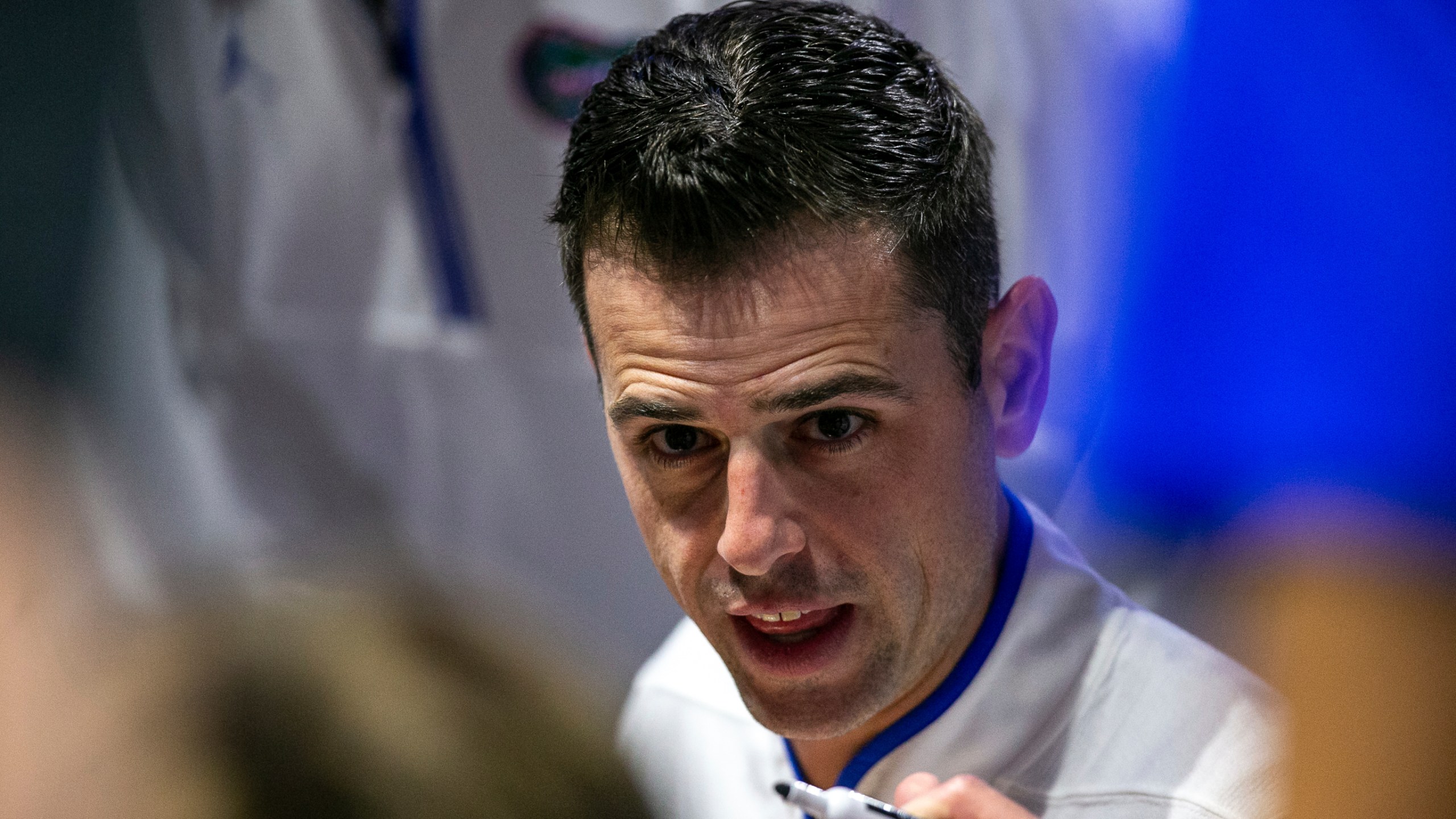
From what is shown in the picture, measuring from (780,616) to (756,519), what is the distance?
0.48ft

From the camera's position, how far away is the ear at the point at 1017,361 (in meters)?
1.46

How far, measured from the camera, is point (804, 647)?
Answer: 4.65ft

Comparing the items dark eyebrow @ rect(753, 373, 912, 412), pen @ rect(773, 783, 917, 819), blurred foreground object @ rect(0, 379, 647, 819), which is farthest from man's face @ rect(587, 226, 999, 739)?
blurred foreground object @ rect(0, 379, 647, 819)

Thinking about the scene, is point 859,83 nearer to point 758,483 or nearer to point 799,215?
point 799,215

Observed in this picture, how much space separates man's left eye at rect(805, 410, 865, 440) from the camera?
4.48ft

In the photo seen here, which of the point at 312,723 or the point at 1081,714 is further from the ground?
the point at 312,723

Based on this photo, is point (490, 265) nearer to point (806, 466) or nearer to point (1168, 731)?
point (806, 466)

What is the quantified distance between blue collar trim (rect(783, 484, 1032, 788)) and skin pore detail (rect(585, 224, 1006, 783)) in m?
0.03

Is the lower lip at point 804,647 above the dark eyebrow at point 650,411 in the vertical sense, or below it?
below

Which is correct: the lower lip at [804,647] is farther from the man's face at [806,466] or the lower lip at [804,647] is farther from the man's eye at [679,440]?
the man's eye at [679,440]

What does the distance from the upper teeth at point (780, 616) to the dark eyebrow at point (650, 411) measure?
24cm

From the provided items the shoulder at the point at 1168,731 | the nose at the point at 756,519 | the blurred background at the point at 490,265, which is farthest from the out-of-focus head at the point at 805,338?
the blurred background at the point at 490,265

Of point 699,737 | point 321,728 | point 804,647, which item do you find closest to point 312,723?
point 321,728

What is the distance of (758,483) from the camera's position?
1334 millimetres
